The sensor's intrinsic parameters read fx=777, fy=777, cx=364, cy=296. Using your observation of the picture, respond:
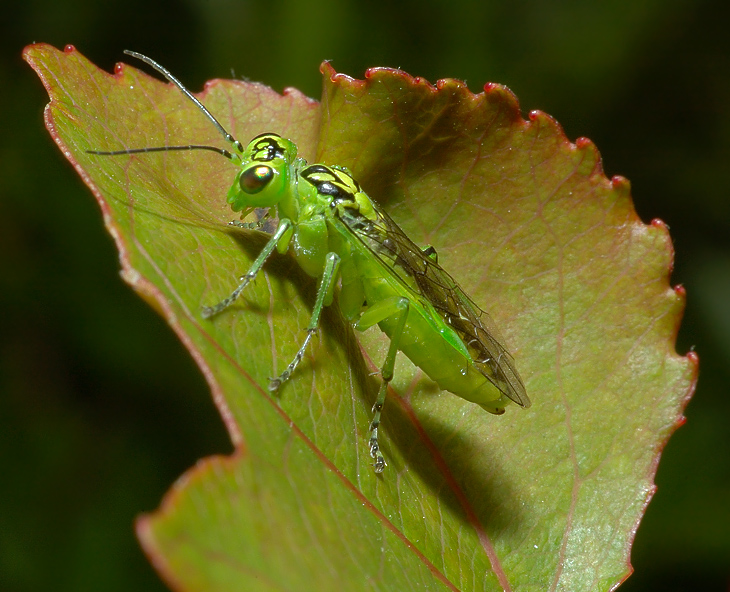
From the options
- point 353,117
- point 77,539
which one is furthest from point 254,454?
point 77,539

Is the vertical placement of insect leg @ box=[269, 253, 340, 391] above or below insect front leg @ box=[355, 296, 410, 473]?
above

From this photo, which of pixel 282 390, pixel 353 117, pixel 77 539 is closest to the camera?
pixel 282 390

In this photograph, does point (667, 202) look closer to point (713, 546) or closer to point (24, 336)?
point (713, 546)

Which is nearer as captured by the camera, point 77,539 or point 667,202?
point 77,539

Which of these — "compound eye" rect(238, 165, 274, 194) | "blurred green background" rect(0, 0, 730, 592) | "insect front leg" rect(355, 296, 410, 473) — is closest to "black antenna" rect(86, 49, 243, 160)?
"compound eye" rect(238, 165, 274, 194)

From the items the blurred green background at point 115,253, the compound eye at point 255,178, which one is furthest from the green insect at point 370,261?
the blurred green background at point 115,253

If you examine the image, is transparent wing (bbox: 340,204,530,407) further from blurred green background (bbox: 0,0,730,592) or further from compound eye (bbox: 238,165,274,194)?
blurred green background (bbox: 0,0,730,592)

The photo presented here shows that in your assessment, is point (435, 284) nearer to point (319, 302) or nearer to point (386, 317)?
point (386, 317)
